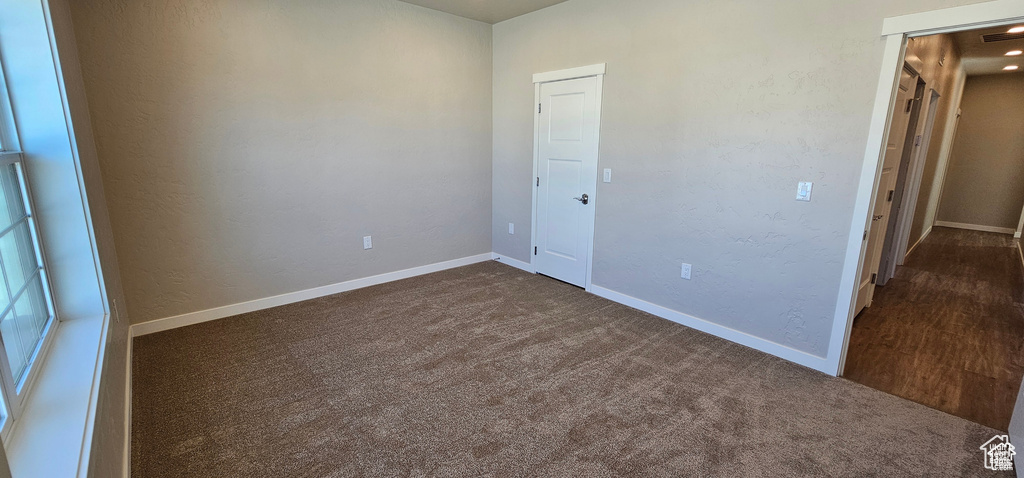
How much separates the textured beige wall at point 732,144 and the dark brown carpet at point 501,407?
16.7 inches

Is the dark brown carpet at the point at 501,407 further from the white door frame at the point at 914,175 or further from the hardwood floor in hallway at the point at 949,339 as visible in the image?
the white door frame at the point at 914,175

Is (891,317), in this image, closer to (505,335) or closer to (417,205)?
(505,335)

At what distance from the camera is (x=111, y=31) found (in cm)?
275

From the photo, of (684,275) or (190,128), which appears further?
(684,275)

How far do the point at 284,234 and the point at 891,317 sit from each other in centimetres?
512

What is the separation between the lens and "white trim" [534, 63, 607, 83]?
12.1 ft

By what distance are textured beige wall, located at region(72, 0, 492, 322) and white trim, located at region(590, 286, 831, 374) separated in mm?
1964

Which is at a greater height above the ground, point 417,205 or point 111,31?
point 111,31

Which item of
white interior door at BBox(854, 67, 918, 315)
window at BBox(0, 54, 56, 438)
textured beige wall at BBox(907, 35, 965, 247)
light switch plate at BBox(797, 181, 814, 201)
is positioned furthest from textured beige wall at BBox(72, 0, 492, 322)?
textured beige wall at BBox(907, 35, 965, 247)

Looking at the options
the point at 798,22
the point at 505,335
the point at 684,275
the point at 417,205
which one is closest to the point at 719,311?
the point at 684,275

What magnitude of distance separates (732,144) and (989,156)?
304 inches

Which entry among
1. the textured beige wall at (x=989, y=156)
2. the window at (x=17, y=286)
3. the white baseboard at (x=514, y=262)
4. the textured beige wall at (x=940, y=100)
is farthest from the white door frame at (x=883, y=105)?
the textured beige wall at (x=989, y=156)

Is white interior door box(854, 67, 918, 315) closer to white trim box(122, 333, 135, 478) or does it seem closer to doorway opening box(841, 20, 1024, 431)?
doorway opening box(841, 20, 1024, 431)

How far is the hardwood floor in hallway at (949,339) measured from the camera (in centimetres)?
255
